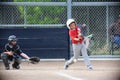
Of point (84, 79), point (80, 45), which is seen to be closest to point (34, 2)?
point (80, 45)

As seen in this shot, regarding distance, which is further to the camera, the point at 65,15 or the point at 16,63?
the point at 65,15

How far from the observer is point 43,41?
15164 mm

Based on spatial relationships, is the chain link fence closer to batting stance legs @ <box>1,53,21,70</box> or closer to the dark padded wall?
the dark padded wall

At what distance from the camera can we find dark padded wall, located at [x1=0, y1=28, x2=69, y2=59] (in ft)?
49.5

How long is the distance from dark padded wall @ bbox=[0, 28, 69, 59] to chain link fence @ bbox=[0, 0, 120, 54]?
0.20 metres

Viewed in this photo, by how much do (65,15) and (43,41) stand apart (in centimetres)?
105

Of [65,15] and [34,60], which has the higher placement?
[65,15]

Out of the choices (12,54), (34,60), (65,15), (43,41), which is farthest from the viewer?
(65,15)

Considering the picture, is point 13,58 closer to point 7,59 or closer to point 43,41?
point 7,59

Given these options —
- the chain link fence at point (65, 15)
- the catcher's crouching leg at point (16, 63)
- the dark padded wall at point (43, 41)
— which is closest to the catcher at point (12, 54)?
the catcher's crouching leg at point (16, 63)

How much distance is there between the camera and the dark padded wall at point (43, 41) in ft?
49.5

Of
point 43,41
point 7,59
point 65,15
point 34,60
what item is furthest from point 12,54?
point 65,15

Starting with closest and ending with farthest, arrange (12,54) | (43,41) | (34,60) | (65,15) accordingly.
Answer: (12,54) < (34,60) < (43,41) < (65,15)

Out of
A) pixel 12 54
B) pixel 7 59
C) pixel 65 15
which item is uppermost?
pixel 65 15
